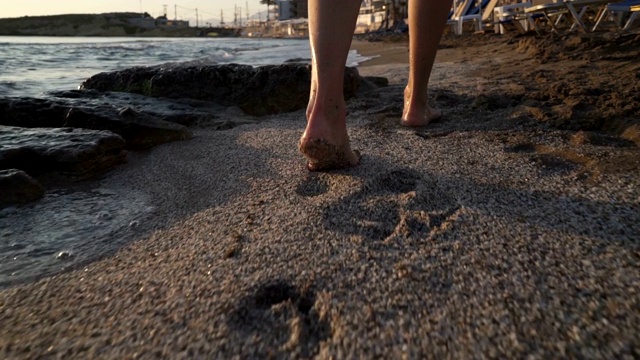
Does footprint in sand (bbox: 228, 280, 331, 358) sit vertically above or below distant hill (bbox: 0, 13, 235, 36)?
below

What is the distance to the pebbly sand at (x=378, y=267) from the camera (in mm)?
670

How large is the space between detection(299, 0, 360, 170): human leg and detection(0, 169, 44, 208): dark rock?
99 cm

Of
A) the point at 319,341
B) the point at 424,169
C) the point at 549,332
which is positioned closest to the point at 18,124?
the point at 424,169

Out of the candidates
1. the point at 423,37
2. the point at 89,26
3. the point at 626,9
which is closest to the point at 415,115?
the point at 423,37

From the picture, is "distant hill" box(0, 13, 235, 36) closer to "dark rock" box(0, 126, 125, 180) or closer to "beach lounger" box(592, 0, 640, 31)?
"beach lounger" box(592, 0, 640, 31)

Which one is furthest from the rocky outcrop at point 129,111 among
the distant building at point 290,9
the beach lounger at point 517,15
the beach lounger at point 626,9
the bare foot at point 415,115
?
the distant building at point 290,9

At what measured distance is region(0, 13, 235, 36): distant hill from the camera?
40312 mm

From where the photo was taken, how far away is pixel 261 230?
109cm

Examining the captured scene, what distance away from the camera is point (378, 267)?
86cm

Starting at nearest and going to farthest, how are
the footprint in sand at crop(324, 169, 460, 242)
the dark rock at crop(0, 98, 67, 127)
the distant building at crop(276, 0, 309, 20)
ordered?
the footprint in sand at crop(324, 169, 460, 242) < the dark rock at crop(0, 98, 67, 127) < the distant building at crop(276, 0, 309, 20)

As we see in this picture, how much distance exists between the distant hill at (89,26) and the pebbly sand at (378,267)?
151ft

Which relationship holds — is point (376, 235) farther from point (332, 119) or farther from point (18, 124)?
point (18, 124)

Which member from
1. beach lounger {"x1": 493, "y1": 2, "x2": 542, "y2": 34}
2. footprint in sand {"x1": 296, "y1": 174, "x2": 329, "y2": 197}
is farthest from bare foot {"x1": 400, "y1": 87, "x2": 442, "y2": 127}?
beach lounger {"x1": 493, "y1": 2, "x2": 542, "y2": 34}

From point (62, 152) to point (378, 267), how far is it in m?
1.59
